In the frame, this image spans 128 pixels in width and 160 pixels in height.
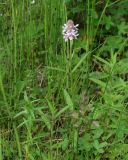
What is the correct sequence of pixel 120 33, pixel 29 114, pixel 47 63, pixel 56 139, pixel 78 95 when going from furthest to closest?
pixel 120 33 → pixel 47 63 → pixel 78 95 → pixel 56 139 → pixel 29 114

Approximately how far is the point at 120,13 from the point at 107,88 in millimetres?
738

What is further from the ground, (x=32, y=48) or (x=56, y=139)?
(x=32, y=48)

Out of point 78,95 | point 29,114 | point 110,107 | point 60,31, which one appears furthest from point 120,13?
point 29,114

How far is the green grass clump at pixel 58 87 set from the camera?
1821 millimetres

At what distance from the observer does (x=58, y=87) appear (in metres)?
2.06

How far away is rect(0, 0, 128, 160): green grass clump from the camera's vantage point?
1821 millimetres

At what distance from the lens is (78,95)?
2051 millimetres

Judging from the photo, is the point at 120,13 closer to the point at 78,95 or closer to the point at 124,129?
the point at 78,95

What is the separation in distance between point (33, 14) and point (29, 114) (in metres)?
0.79

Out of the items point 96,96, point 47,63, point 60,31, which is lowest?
point 96,96

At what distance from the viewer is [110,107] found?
180 centimetres

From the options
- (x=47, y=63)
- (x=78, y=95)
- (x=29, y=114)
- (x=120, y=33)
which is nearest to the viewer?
(x=29, y=114)

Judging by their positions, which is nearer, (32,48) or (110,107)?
(110,107)

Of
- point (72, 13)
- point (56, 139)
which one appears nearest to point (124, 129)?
point (56, 139)
